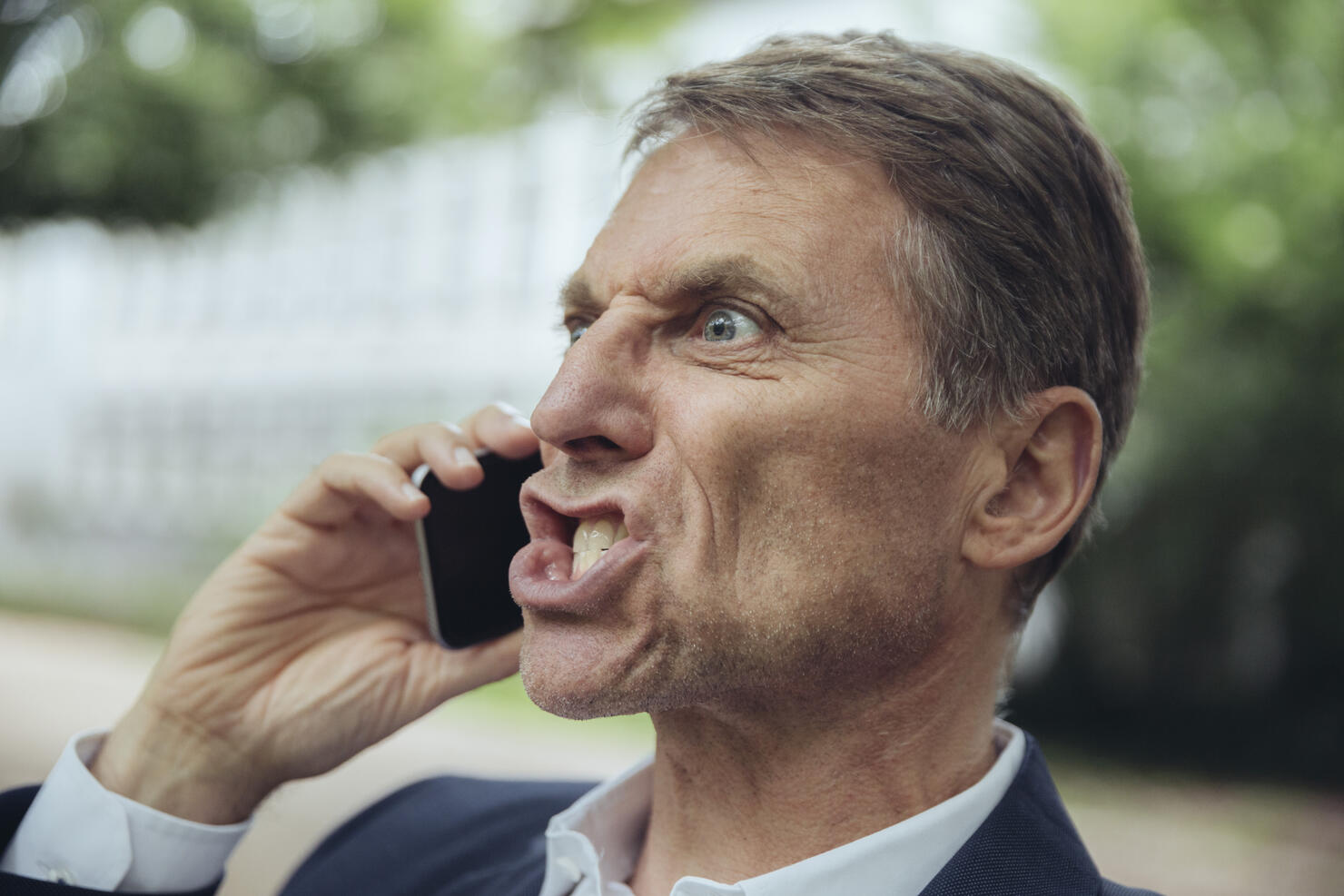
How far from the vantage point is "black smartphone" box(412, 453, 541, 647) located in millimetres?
2352

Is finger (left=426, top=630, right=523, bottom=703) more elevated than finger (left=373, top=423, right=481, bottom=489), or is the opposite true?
finger (left=373, top=423, right=481, bottom=489)

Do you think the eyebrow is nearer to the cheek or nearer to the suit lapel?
the cheek

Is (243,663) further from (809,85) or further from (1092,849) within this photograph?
(1092,849)

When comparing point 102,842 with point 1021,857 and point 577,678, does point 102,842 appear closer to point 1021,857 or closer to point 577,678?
point 577,678

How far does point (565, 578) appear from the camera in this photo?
1881mm

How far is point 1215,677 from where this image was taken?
8.36 m

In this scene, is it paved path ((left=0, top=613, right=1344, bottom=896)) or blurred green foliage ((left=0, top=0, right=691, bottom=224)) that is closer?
paved path ((left=0, top=613, right=1344, bottom=896))

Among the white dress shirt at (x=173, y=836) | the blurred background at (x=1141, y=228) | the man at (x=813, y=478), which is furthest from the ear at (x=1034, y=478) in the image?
the blurred background at (x=1141, y=228)

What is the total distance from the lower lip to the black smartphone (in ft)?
1.51

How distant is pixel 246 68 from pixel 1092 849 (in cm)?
729

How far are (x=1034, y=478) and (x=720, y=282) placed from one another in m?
0.68

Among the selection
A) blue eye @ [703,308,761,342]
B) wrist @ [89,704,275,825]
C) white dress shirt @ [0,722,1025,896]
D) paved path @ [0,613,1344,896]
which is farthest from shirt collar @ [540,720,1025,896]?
paved path @ [0,613,1344,896]

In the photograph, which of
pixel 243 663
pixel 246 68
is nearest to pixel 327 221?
pixel 246 68

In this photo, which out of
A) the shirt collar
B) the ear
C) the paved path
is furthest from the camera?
the paved path
